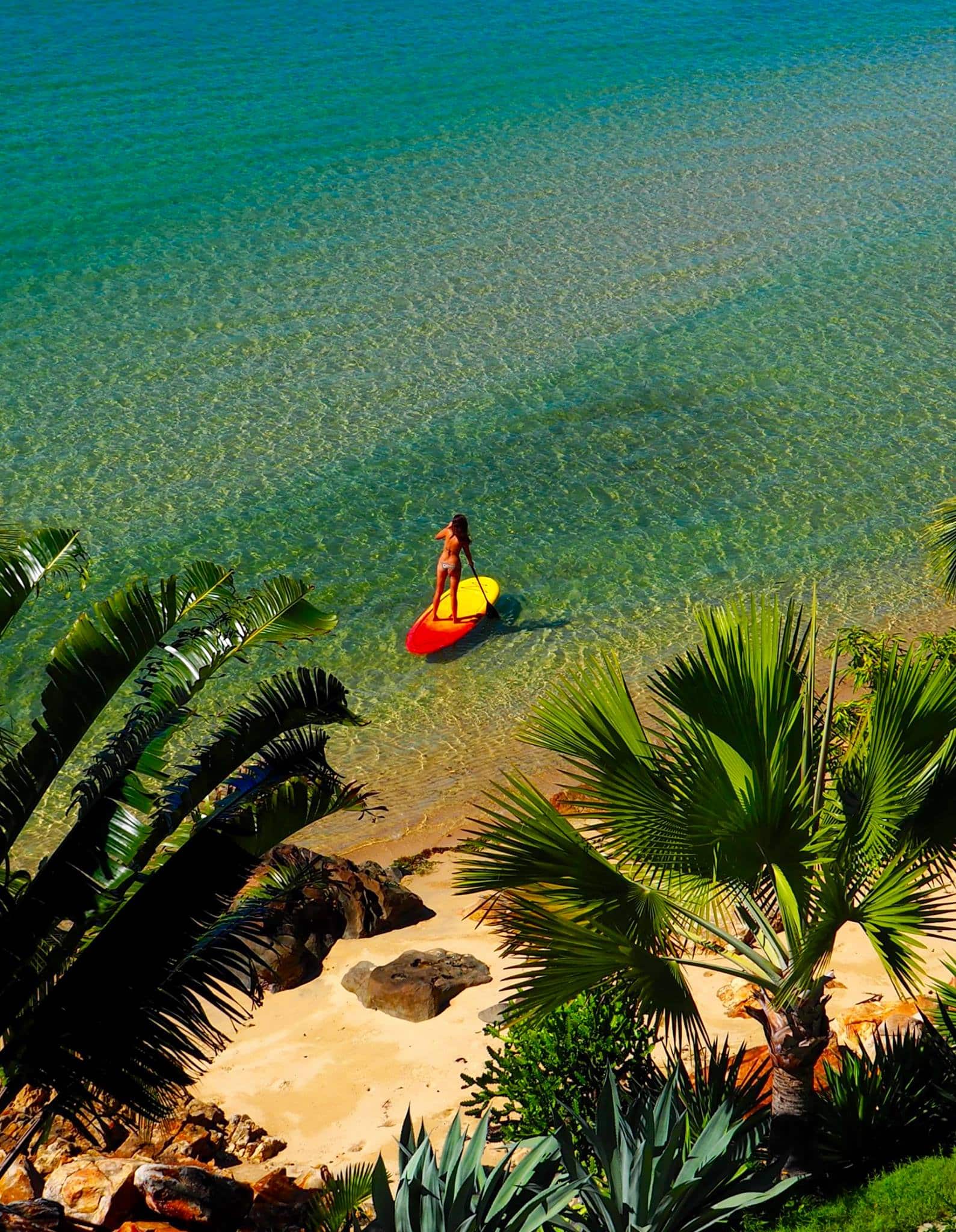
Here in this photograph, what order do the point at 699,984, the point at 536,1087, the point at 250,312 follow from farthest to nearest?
the point at 250,312
the point at 699,984
the point at 536,1087

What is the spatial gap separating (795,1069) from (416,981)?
3.21 m

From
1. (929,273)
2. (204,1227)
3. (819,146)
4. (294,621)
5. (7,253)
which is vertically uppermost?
(819,146)

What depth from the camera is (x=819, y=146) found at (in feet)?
100

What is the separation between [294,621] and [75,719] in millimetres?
1107

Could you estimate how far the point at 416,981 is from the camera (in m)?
8.66

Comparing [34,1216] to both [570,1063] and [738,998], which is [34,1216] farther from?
[738,998]

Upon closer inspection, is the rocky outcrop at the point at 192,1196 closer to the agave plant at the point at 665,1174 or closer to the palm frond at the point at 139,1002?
the palm frond at the point at 139,1002

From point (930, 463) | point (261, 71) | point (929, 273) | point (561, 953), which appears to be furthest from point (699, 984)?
point (261, 71)

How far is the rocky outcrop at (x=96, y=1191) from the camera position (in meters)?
6.45

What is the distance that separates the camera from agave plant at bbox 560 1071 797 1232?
5.29 metres

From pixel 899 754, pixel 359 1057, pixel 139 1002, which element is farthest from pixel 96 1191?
pixel 899 754

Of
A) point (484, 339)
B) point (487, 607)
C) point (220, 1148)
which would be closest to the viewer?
point (220, 1148)

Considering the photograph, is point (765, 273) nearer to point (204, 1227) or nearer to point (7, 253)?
point (7, 253)

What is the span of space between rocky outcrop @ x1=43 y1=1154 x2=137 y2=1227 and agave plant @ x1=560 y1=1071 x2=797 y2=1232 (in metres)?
2.44
